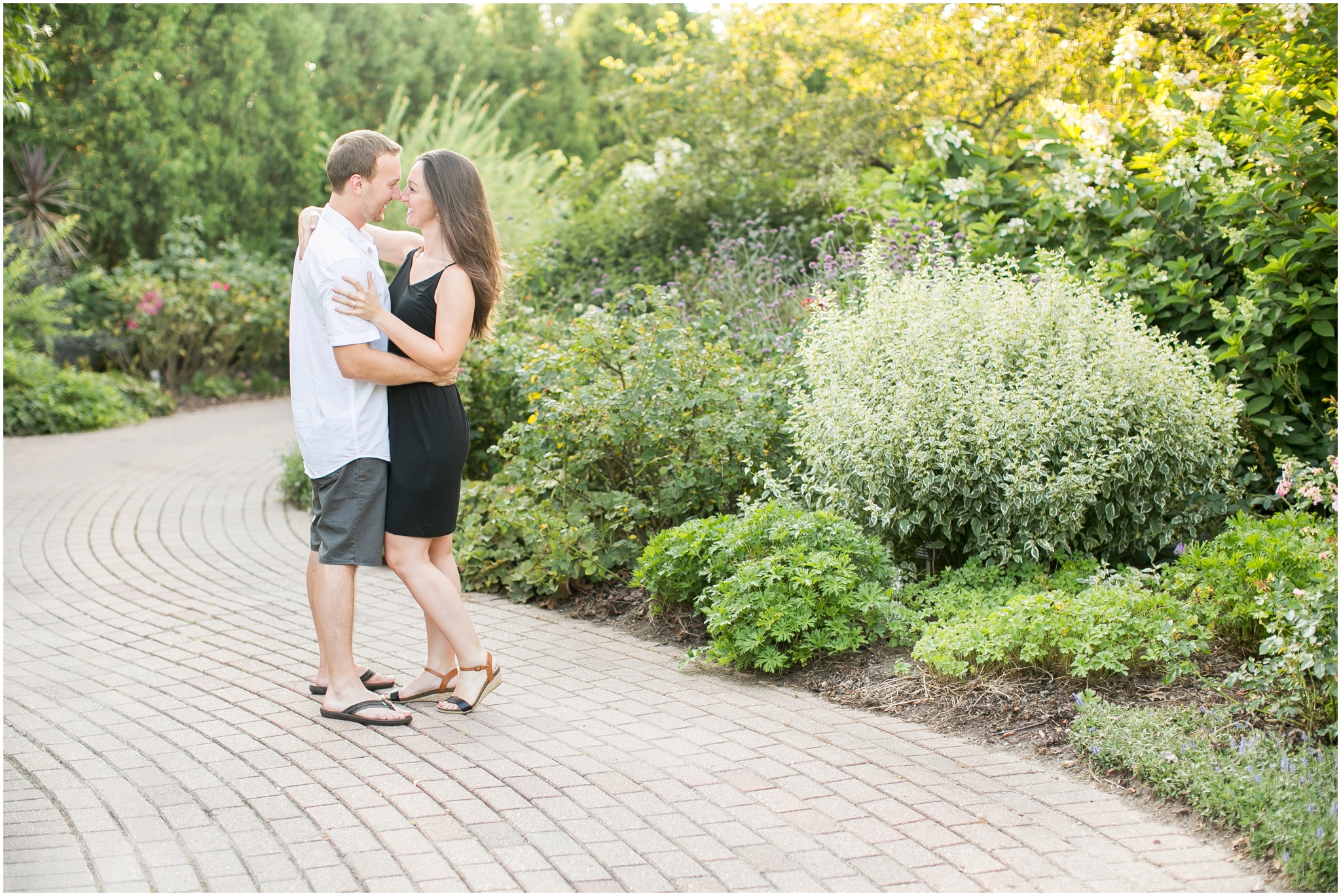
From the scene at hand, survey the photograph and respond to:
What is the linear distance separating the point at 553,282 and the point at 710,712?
6.81 meters

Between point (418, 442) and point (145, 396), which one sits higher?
point (418, 442)

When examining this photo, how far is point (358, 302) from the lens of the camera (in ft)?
10.9

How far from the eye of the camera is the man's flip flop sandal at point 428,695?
12.4ft

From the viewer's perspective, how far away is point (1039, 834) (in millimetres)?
2742

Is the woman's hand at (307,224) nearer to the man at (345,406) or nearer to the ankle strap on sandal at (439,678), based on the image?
the man at (345,406)

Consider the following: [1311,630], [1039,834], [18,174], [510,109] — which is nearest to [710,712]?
[1039,834]

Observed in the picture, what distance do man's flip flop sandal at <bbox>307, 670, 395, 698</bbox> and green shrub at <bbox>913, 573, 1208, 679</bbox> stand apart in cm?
193

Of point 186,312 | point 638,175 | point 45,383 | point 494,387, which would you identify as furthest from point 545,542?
point 186,312

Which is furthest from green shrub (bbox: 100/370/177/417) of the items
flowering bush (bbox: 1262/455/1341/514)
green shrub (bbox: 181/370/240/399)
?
flowering bush (bbox: 1262/455/1341/514)

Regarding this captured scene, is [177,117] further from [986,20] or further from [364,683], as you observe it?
[364,683]

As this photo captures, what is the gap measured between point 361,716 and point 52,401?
9.44m

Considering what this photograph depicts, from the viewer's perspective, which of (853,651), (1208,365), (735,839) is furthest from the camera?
(1208,365)

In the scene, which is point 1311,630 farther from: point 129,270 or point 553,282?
point 129,270

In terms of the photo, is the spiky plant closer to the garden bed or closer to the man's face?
the man's face
